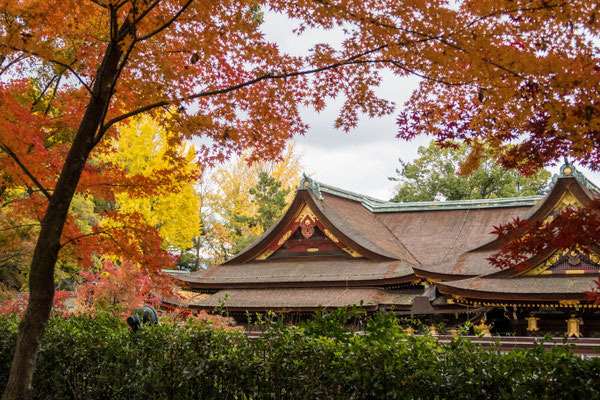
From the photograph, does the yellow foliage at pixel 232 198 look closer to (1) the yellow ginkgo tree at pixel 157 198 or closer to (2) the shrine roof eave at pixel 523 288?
(1) the yellow ginkgo tree at pixel 157 198

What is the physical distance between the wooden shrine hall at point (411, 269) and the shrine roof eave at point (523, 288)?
0.02 metres

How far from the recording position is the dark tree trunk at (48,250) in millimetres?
4090

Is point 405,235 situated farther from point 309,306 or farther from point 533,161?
point 533,161

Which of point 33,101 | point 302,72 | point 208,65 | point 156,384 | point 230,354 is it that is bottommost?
point 156,384

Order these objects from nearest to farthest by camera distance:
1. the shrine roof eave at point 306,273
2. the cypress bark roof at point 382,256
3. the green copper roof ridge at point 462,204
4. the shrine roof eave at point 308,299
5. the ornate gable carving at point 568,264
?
the ornate gable carving at point 568,264 → the cypress bark roof at point 382,256 → the shrine roof eave at point 308,299 → the shrine roof eave at point 306,273 → the green copper roof ridge at point 462,204

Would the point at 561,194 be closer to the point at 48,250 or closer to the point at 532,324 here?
the point at 532,324

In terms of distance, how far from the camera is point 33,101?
8.88 meters

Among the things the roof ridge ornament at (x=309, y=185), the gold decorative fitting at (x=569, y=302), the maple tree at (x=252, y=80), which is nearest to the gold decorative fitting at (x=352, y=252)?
the roof ridge ornament at (x=309, y=185)

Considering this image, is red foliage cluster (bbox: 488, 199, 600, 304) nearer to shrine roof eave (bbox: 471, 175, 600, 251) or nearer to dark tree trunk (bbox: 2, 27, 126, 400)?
dark tree trunk (bbox: 2, 27, 126, 400)

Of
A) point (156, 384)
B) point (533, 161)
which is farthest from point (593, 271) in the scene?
point (156, 384)

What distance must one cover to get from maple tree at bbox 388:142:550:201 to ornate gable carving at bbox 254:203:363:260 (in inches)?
562

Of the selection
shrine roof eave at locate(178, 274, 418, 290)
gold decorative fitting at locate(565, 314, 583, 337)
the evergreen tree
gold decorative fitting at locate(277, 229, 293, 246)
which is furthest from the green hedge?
the evergreen tree

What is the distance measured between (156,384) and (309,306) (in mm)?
8421

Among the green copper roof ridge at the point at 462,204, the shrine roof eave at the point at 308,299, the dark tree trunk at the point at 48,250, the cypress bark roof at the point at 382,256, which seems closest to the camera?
the dark tree trunk at the point at 48,250
